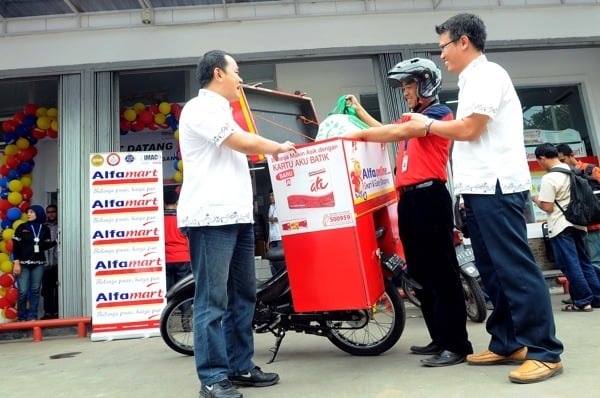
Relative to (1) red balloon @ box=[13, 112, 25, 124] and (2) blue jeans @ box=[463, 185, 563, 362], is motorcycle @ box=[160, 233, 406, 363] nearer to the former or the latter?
(2) blue jeans @ box=[463, 185, 563, 362]

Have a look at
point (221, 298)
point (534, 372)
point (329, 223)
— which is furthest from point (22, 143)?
point (534, 372)

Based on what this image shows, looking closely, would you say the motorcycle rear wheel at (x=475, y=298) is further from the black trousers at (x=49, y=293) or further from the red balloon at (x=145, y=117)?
the black trousers at (x=49, y=293)

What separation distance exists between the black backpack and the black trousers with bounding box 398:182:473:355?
222 cm

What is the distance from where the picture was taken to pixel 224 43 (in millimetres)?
5738

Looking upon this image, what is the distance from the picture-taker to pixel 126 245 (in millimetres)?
4668

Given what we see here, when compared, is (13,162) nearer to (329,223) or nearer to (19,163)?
(19,163)

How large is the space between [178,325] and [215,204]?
5.34ft

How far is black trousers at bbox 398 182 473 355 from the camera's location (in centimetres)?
246

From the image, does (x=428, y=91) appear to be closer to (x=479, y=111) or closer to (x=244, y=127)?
(x=479, y=111)

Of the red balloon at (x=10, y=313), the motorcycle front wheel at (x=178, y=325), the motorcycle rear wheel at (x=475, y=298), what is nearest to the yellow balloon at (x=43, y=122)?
the red balloon at (x=10, y=313)

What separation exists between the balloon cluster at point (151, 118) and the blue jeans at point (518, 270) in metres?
5.28

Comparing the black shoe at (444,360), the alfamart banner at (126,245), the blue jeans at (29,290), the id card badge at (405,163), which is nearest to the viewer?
the black shoe at (444,360)

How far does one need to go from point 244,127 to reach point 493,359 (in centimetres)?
195

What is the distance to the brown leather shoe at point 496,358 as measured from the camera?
2.32 metres
